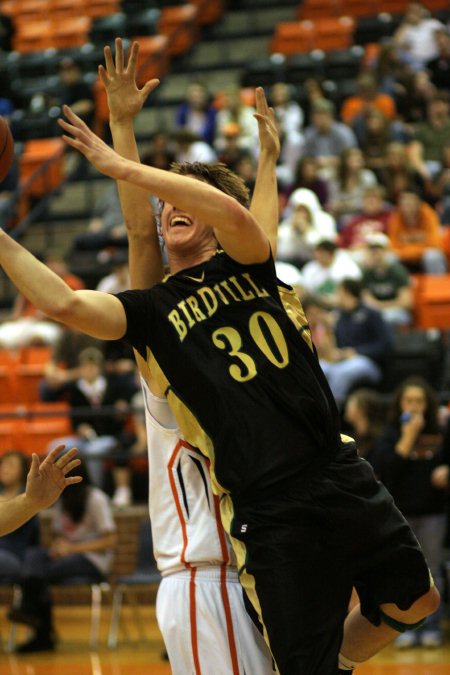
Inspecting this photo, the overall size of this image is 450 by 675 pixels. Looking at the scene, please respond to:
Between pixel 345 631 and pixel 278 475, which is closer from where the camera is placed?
pixel 278 475

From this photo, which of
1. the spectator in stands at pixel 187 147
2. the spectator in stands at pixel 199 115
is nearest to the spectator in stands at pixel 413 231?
the spectator in stands at pixel 187 147

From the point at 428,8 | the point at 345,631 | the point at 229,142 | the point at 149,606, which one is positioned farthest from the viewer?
the point at 428,8

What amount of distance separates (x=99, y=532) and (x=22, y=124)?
27.7 ft

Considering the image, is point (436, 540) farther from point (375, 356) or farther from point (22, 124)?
point (22, 124)

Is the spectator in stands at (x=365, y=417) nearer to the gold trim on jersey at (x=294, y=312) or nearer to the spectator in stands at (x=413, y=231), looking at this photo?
the spectator in stands at (x=413, y=231)

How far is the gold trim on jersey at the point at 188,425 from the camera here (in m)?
3.69

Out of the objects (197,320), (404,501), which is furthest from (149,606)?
(197,320)

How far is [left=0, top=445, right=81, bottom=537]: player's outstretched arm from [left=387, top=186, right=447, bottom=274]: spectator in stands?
7.97 metres

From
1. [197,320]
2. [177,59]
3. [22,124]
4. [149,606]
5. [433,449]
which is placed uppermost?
[177,59]

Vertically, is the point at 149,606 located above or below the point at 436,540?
below

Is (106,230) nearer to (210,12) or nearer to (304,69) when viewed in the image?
(304,69)

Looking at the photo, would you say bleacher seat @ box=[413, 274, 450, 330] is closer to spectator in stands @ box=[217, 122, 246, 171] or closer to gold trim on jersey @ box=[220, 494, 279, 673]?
spectator in stands @ box=[217, 122, 246, 171]

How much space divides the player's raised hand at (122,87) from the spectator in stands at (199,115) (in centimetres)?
1073

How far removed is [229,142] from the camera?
537 inches
